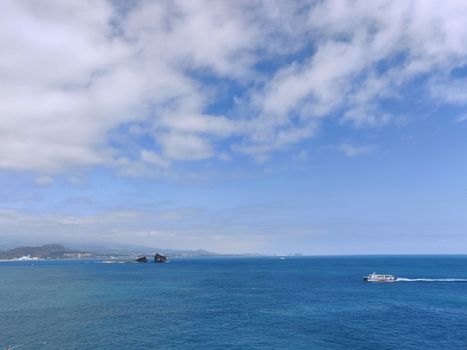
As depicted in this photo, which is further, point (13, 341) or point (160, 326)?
point (160, 326)

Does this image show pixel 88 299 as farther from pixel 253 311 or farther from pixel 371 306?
pixel 371 306

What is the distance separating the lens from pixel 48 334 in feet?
261

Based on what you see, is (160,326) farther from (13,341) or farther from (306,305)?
(306,305)

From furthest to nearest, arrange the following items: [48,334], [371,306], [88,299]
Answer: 1. [88,299]
2. [371,306]
3. [48,334]

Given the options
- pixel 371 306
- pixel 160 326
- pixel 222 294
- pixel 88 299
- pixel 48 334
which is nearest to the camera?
pixel 48 334

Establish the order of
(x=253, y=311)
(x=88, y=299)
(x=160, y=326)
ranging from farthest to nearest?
1. (x=88, y=299)
2. (x=253, y=311)
3. (x=160, y=326)

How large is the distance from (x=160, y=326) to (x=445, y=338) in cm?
6093

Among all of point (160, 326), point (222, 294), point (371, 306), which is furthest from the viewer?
point (222, 294)

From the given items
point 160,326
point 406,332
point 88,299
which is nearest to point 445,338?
point 406,332

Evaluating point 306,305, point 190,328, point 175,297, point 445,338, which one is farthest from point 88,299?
point 445,338

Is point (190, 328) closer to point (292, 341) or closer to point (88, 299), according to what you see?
point (292, 341)

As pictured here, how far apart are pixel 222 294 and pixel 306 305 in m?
38.0

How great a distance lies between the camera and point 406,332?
Result: 7956 centimetres

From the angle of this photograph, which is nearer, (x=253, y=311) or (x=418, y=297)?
(x=253, y=311)
